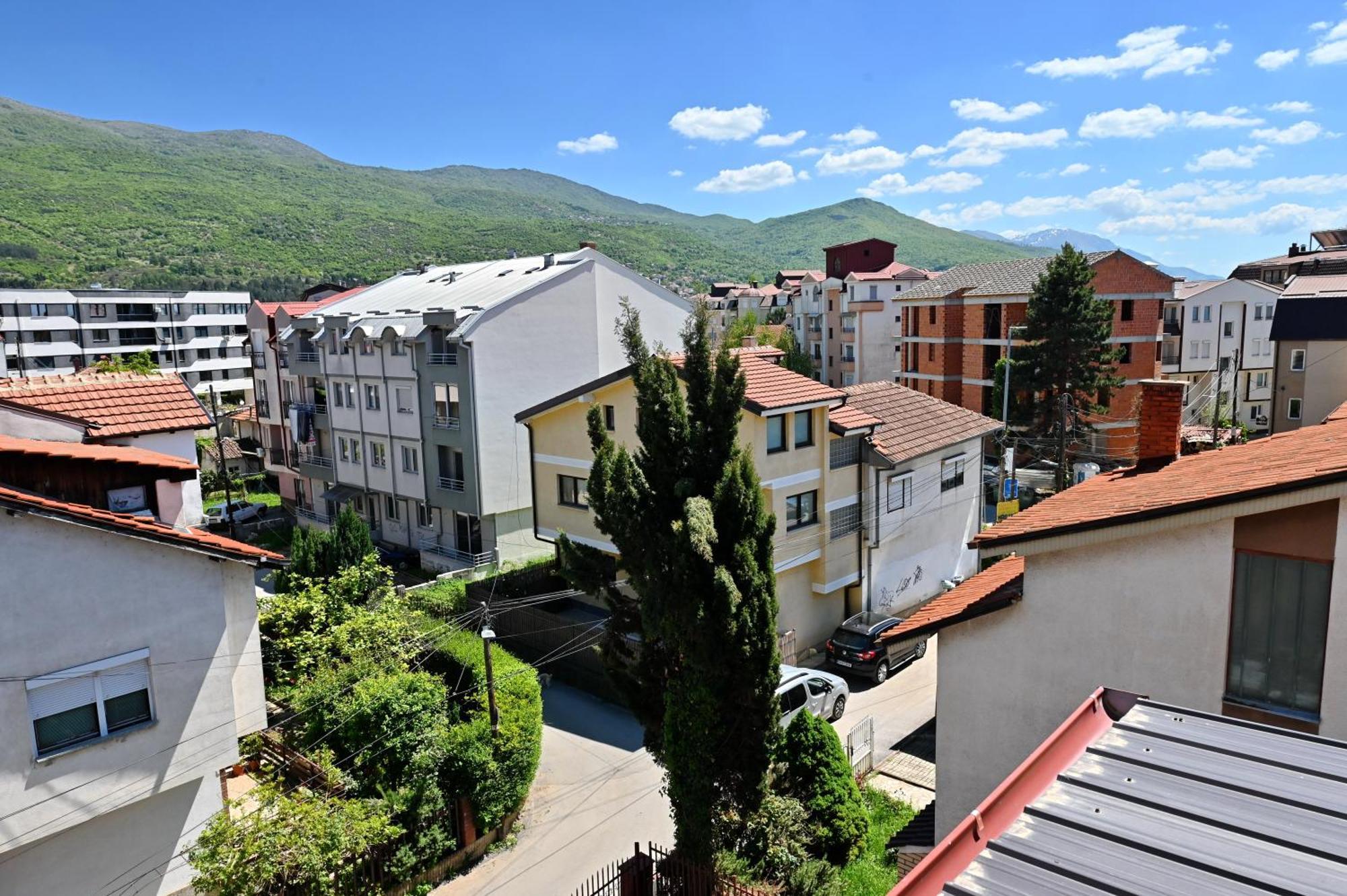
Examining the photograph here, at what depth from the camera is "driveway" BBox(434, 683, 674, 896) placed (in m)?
14.4

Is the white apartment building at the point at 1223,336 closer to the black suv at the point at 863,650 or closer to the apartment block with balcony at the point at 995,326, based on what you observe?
the apartment block with balcony at the point at 995,326

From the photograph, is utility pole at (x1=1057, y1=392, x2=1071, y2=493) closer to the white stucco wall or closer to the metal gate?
the metal gate

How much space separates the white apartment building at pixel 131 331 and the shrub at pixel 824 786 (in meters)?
68.9

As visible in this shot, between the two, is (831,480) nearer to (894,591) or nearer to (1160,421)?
(894,591)

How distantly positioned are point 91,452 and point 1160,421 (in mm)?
16425

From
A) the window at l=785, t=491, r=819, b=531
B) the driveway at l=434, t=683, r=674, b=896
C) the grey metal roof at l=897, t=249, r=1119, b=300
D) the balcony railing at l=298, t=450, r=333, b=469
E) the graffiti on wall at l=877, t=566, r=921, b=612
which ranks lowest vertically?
the driveway at l=434, t=683, r=674, b=896

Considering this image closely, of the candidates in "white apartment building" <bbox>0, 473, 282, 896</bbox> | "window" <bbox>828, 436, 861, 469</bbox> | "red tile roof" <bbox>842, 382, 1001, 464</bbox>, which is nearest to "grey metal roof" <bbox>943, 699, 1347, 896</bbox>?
"white apartment building" <bbox>0, 473, 282, 896</bbox>

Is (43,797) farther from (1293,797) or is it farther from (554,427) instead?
(554,427)

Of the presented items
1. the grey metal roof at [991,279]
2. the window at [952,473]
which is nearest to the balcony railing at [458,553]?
the window at [952,473]

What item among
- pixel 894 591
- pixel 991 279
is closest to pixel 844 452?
pixel 894 591

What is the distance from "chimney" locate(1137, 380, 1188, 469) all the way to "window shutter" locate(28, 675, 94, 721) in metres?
16.0

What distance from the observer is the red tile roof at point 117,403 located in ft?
43.7

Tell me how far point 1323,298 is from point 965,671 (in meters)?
22.3

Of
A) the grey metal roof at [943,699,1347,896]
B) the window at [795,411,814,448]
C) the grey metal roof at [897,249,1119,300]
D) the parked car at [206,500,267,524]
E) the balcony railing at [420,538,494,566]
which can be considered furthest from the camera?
the grey metal roof at [897,249,1119,300]
